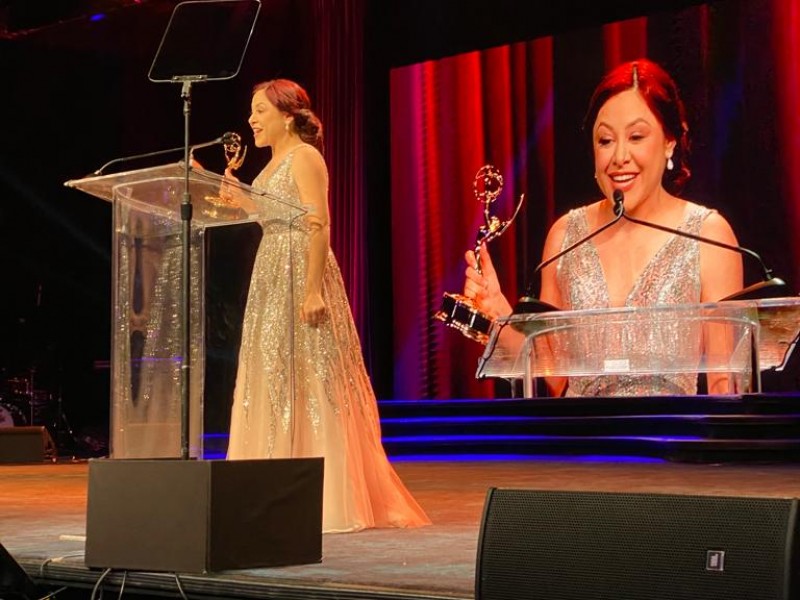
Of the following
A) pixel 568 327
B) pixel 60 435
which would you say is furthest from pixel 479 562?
pixel 60 435

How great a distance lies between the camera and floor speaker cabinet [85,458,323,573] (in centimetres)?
251

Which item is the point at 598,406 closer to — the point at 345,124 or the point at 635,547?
the point at 345,124

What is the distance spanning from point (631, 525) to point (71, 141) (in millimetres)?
9298

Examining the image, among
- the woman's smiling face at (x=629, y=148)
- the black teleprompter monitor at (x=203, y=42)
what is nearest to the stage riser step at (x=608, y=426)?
the woman's smiling face at (x=629, y=148)

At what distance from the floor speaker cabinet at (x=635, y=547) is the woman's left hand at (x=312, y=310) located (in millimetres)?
1529

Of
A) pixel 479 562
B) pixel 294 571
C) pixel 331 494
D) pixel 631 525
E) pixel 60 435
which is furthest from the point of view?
pixel 60 435

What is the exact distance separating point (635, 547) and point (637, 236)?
6.71 m

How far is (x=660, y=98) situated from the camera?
329 inches

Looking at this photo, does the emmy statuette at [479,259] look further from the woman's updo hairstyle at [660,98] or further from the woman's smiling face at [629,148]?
the woman's updo hairstyle at [660,98]

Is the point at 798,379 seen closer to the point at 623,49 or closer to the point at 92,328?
the point at 623,49

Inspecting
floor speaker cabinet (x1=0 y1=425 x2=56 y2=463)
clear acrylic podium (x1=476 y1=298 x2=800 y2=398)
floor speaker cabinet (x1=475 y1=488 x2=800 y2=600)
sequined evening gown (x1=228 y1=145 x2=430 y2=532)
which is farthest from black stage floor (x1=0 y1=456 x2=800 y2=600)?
floor speaker cabinet (x1=0 y1=425 x2=56 y2=463)

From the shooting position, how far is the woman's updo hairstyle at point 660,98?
8234 millimetres

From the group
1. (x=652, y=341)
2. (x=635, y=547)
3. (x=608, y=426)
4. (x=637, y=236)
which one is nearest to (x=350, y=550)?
(x=635, y=547)

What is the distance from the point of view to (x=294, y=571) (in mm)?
2617
